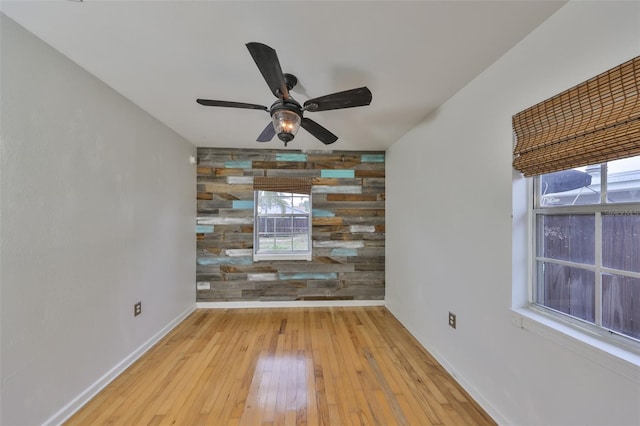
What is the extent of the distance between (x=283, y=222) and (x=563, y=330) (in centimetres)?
318

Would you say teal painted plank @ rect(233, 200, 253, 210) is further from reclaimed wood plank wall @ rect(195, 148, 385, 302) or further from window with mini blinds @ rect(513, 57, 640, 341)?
window with mini blinds @ rect(513, 57, 640, 341)

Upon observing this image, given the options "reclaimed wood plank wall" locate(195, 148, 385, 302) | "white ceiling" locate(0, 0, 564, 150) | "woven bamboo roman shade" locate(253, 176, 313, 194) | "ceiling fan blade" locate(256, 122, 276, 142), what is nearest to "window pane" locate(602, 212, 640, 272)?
"white ceiling" locate(0, 0, 564, 150)

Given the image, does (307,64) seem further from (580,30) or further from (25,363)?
(25,363)

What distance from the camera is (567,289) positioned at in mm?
1348

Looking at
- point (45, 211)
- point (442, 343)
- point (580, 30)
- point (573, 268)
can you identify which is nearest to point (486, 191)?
point (573, 268)

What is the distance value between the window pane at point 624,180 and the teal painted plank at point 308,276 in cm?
301

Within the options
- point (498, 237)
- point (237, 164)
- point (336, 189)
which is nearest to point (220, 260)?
point (237, 164)

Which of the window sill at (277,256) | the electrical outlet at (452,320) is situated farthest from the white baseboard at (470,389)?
the window sill at (277,256)

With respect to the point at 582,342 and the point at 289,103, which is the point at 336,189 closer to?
the point at 289,103

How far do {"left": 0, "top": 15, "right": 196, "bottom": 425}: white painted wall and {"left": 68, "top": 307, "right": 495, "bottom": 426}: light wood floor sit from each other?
1.12 feet

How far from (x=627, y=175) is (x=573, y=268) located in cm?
52

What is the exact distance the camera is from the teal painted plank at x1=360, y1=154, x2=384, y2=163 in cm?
378

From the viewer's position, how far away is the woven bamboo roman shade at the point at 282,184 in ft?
12.0

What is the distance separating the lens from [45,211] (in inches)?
59.2
